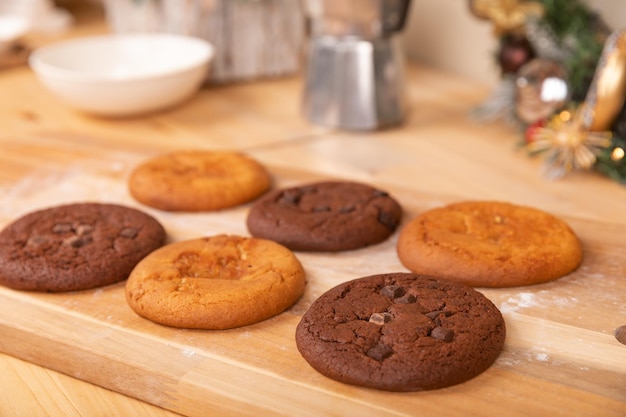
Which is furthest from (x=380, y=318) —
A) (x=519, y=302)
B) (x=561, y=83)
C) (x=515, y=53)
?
(x=515, y=53)

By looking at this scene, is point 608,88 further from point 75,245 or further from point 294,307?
point 75,245

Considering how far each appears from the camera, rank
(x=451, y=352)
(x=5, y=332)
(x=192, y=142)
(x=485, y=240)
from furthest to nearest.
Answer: (x=192, y=142), (x=485, y=240), (x=5, y=332), (x=451, y=352)

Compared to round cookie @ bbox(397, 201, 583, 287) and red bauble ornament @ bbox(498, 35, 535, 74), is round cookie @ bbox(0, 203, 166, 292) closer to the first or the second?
round cookie @ bbox(397, 201, 583, 287)

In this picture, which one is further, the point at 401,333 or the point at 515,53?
the point at 515,53

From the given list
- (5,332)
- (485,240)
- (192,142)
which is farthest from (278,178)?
(5,332)

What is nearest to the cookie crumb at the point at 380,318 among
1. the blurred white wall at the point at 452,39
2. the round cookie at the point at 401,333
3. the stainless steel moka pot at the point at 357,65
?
the round cookie at the point at 401,333

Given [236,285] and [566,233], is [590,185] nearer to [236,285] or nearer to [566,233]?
[566,233]

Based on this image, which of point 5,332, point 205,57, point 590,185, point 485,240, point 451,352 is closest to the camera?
point 451,352
